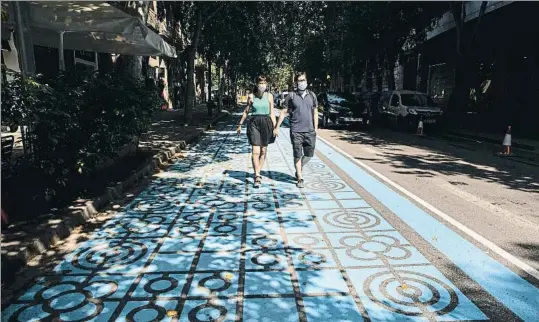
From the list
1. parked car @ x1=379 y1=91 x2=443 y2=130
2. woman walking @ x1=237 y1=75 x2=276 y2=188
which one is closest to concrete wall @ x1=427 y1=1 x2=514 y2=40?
parked car @ x1=379 y1=91 x2=443 y2=130

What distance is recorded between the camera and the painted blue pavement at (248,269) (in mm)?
3020

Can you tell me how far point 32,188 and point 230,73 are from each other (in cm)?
4309

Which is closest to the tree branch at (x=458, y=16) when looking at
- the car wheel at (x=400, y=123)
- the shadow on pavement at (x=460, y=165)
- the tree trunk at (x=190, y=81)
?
the car wheel at (x=400, y=123)

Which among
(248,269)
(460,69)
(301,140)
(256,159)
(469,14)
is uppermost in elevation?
(469,14)

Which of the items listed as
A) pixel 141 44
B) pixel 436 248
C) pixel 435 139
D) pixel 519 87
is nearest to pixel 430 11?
pixel 519 87

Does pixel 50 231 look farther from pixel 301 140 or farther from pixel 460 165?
pixel 460 165

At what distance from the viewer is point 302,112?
7.04m

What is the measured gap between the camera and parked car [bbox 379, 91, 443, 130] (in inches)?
677

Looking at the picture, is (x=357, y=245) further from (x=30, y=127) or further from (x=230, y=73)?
(x=230, y=73)

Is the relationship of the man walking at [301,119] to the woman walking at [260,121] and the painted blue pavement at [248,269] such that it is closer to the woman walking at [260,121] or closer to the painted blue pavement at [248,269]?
the woman walking at [260,121]

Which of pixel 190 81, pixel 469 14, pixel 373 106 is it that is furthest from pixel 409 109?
pixel 190 81

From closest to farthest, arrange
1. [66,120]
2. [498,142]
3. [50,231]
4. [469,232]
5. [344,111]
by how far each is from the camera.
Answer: [50,231], [469,232], [66,120], [498,142], [344,111]

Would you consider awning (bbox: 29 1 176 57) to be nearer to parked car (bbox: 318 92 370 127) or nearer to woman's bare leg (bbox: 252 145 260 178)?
woman's bare leg (bbox: 252 145 260 178)

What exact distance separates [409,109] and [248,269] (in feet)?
51.3
